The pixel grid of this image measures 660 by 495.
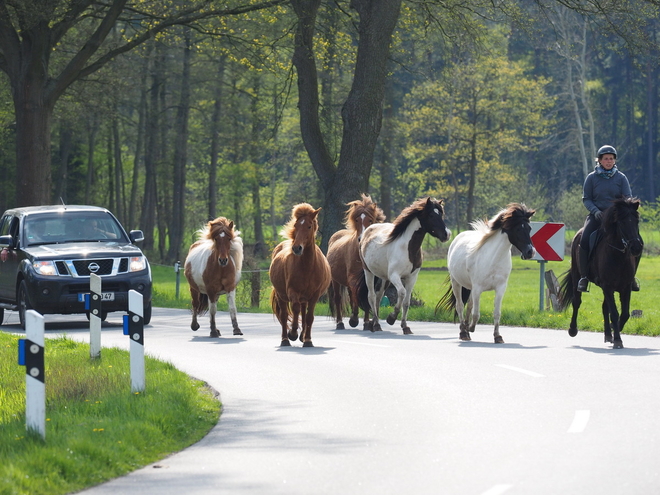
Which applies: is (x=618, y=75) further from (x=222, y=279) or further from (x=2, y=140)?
(x=222, y=279)

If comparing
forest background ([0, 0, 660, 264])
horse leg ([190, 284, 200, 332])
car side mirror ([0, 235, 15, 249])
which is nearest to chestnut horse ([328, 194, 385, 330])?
horse leg ([190, 284, 200, 332])

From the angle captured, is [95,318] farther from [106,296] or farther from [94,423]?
[106,296]

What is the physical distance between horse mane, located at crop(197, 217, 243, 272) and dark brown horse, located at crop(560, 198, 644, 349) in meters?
5.56

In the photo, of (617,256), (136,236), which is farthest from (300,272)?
(136,236)

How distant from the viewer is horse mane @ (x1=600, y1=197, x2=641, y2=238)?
1485 centimetres

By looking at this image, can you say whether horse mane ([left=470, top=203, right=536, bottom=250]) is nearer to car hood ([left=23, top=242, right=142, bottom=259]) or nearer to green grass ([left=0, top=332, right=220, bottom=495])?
green grass ([left=0, top=332, right=220, bottom=495])

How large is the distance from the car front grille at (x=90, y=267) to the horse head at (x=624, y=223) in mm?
8641

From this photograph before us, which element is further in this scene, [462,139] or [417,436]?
[462,139]

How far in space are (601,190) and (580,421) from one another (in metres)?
7.16

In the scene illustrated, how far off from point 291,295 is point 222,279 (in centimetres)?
280

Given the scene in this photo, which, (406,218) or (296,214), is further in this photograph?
(406,218)

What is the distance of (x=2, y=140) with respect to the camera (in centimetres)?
4875

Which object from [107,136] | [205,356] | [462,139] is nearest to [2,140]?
[107,136]

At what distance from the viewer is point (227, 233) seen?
1756 cm
